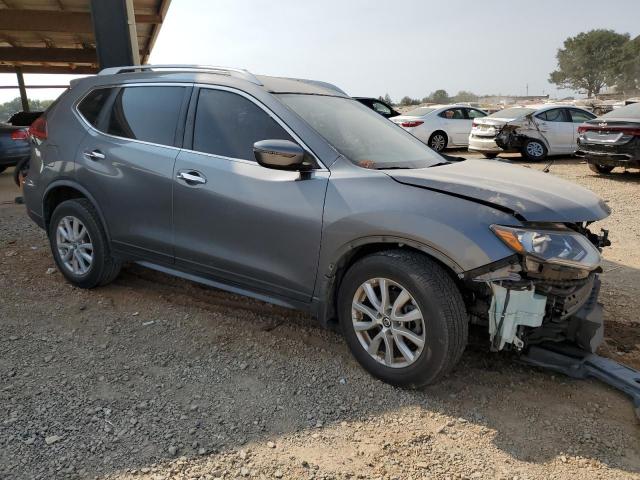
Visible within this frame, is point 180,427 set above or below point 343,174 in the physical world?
below

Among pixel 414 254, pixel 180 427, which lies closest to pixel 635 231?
pixel 414 254

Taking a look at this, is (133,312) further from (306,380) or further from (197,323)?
(306,380)

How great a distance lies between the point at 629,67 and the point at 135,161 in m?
76.8

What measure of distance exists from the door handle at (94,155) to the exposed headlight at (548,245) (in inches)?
117

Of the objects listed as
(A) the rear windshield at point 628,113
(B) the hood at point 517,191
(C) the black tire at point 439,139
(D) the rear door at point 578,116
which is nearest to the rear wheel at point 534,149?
(D) the rear door at point 578,116

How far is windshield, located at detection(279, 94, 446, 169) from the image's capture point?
3.33 m

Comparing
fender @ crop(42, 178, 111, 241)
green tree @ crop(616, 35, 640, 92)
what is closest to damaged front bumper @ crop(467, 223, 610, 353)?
fender @ crop(42, 178, 111, 241)

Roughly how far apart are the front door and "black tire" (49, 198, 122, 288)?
0.85 meters

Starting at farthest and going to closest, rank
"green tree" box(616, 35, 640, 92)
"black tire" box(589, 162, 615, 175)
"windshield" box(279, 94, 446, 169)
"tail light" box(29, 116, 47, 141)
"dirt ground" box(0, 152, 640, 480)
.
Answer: "green tree" box(616, 35, 640, 92) < "black tire" box(589, 162, 615, 175) < "tail light" box(29, 116, 47, 141) < "windshield" box(279, 94, 446, 169) < "dirt ground" box(0, 152, 640, 480)

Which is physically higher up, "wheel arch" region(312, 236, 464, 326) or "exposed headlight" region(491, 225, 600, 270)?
"exposed headlight" region(491, 225, 600, 270)

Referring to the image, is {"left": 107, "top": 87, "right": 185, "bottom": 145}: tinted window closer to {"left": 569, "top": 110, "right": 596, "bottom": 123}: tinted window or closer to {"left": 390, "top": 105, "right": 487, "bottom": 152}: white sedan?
{"left": 390, "top": 105, "right": 487, "bottom": 152}: white sedan

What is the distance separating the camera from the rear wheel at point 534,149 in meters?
13.2

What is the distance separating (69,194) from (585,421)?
411 centimetres

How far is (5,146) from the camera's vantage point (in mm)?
10055
